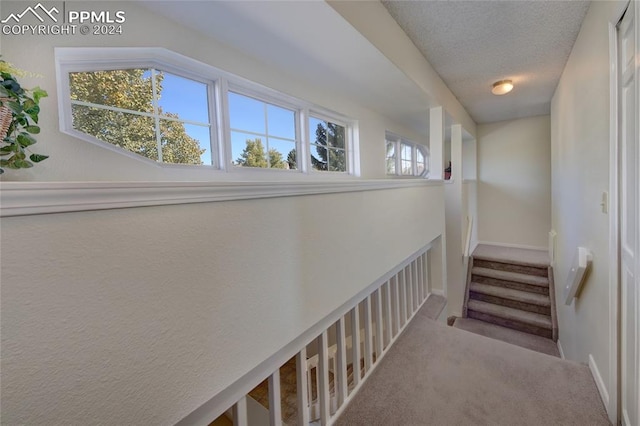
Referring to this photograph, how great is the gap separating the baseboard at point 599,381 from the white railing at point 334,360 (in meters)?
1.16

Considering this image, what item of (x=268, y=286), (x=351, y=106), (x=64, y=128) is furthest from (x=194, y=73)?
(x=351, y=106)

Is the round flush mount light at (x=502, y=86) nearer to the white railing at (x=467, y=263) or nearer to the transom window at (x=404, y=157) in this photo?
the transom window at (x=404, y=157)

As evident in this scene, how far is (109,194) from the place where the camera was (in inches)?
22.6

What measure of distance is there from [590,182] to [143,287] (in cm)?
251

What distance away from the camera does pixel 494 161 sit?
4738mm

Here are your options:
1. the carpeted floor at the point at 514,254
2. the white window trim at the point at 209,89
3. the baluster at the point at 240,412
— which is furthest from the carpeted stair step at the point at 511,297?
the baluster at the point at 240,412

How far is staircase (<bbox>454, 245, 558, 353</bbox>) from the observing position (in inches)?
130

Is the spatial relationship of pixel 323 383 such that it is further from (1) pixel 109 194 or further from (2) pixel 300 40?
(2) pixel 300 40

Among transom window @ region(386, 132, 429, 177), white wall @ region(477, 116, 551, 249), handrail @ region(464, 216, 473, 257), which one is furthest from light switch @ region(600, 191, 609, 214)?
white wall @ region(477, 116, 551, 249)

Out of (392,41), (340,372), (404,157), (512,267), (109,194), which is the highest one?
(392,41)

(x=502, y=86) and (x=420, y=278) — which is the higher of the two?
(x=502, y=86)

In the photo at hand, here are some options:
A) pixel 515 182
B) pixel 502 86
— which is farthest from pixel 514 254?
Answer: pixel 502 86

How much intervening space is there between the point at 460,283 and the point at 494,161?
249cm

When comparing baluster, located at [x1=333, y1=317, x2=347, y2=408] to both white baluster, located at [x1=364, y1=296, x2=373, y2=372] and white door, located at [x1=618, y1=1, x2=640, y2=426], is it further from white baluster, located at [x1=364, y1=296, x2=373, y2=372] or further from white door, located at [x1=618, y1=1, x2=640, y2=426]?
white door, located at [x1=618, y1=1, x2=640, y2=426]
